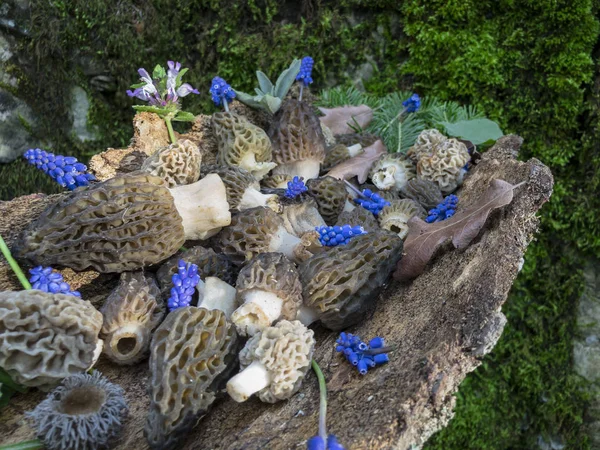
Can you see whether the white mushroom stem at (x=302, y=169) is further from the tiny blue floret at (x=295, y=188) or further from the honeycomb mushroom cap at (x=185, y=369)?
the honeycomb mushroom cap at (x=185, y=369)

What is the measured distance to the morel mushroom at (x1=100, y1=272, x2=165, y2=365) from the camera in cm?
142

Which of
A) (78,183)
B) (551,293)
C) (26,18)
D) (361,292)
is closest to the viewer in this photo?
(361,292)

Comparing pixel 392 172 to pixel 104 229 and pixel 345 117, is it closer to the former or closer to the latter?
pixel 345 117

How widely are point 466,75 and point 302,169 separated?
1.13 meters

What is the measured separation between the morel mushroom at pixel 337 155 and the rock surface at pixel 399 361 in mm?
662

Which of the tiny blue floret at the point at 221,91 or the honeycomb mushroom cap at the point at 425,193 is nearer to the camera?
the honeycomb mushroom cap at the point at 425,193

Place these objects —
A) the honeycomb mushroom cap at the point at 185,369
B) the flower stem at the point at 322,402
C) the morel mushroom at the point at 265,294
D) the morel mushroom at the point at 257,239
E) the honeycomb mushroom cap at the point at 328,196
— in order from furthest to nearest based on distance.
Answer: the honeycomb mushroom cap at the point at 328,196 → the morel mushroom at the point at 257,239 → the morel mushroom at the point at 265,294 → the honeycomb mushroom cap at the point at 185,369 → the flower stem at the point at 322,402

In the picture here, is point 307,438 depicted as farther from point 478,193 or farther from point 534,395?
point 534,395

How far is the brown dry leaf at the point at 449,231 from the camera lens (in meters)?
1.54

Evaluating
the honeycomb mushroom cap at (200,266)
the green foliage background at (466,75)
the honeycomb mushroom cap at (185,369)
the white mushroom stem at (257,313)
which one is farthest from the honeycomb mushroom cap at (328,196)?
the green foliage background at (466,75)

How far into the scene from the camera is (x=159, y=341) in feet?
4.13

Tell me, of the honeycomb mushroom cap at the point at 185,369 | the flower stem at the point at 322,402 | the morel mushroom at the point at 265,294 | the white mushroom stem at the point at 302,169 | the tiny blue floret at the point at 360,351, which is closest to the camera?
the flower stem at the point at 322,402

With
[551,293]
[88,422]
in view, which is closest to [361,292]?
A: [88,422]

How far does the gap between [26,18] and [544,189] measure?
2428 mm
